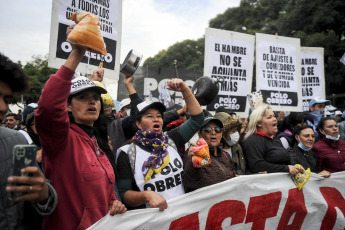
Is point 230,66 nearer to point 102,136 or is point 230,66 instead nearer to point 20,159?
point 102,136

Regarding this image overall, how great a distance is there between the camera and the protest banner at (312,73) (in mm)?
7082

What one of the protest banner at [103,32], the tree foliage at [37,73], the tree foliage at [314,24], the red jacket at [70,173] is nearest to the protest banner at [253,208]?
the red jacket at [70,173]

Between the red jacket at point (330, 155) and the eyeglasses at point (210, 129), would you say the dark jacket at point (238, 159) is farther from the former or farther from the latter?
the red jacket at point (330, 155)

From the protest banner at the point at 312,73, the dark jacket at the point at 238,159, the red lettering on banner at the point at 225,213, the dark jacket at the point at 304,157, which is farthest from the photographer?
the protest banner at the point at 312,73

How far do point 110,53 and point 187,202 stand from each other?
226cm

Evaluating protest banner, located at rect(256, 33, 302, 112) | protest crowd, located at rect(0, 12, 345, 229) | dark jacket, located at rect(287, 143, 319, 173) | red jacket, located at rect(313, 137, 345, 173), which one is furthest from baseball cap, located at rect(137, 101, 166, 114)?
protest banner, located at rect(256, 33, 302, 112)

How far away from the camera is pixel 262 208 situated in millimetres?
2885

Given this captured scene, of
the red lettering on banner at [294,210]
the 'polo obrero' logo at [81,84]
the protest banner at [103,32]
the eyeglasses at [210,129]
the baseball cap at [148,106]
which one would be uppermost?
the protest banner at [103,32]

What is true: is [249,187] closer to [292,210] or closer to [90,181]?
[292,210]

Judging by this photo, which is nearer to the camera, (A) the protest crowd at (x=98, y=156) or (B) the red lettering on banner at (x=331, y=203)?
(A) the protest crowd at (x=98, y=156)

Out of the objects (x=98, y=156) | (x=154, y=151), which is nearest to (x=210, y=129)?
(x=154, y=151)

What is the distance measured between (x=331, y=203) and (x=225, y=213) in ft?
4.94

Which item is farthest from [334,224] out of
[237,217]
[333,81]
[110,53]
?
[333,81]

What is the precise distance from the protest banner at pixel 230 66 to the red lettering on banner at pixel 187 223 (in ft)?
10.7
